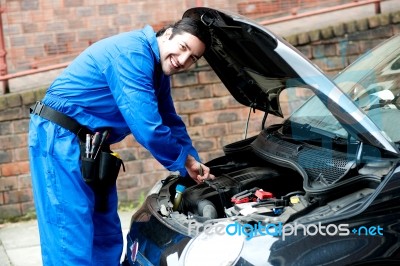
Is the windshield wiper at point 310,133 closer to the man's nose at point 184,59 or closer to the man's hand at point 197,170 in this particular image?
the man's hand at point 197,170

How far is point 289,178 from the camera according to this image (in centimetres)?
382

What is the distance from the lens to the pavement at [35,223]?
568 cm

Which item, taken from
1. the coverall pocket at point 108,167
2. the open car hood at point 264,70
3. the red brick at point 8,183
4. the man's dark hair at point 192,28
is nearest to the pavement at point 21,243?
the red brick at point 8,183

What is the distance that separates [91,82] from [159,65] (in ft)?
1.19

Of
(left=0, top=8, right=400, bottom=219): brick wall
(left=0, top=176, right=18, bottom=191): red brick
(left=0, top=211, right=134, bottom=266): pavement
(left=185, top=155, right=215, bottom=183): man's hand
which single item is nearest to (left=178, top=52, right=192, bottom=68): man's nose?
(left=185, top=155, right=215, bottom=183): man's hand

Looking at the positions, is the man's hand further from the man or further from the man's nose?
the man's nose

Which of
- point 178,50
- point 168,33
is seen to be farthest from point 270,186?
point 168,33

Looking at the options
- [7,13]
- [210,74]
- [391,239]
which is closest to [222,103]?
[210,74]

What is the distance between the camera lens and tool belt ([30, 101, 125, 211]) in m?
3.86

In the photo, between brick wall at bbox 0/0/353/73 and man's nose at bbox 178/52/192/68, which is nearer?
man's nose at bbox 178/52/192/68

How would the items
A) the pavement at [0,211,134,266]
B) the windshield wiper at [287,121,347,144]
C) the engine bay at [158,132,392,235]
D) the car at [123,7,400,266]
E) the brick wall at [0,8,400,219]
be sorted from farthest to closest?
the brick wall at [0,8,400,219] < the pavement at [0,211,134,266] < the windshield wiper at [287,121,347,144] < the engine bay at [158,132,392,235] < the car at [123,7,400,266]

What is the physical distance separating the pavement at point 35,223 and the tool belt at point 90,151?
187 cm

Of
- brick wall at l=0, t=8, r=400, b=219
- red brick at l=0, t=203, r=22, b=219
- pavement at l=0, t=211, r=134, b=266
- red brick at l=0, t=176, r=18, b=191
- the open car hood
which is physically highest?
the open car hood

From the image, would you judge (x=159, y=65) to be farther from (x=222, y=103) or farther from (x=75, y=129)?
(x=222, y=103)
